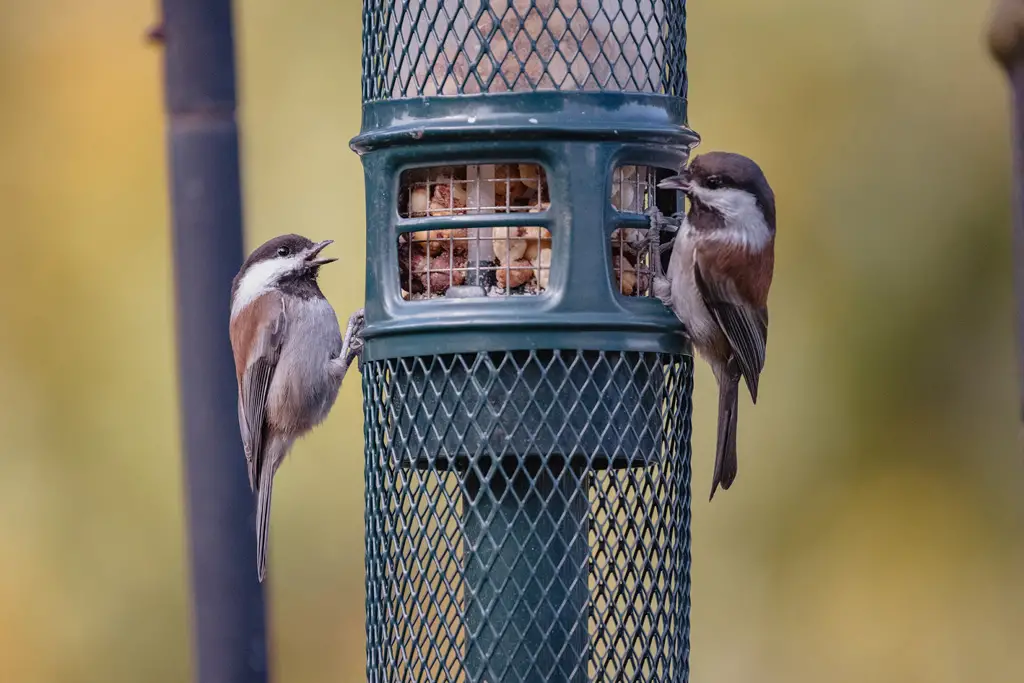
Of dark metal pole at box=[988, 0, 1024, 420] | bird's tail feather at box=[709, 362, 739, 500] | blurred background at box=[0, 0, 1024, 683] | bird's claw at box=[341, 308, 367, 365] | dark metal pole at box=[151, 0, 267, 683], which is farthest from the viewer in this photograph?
blurred background at box=[0, 0, 1024, 683]

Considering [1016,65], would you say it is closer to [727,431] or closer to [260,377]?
[727,431]

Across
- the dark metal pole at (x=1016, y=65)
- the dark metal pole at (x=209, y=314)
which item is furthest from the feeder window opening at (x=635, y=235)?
the dark metal pole at (x=1016, y=65)

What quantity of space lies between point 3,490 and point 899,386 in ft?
13.1

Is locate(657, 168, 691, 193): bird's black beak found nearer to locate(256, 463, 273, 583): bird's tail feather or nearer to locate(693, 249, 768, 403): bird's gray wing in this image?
locate(693, 249, 768, 403): bird's gray wing

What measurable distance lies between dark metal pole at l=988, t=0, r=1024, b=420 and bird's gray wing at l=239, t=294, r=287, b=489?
3.98m

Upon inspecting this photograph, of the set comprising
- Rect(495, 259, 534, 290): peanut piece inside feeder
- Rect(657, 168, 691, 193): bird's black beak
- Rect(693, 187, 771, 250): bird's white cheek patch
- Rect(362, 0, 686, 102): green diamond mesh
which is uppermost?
Rect(362, 0, 686, 102): green diamond mesh

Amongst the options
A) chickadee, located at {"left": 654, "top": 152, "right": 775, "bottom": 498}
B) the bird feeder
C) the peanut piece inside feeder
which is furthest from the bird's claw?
chickadee, located at {"left": 654, "top": 152, "right": 775, "bottom": 498}

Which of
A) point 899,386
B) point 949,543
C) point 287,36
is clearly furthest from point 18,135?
point 949,543

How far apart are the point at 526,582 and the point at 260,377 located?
1902 millimetres

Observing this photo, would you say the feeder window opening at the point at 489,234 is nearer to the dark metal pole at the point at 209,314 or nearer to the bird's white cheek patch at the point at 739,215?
the bird's white cheek patch at the point at 739,215

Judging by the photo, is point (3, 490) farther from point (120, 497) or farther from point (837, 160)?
point (837, 160)

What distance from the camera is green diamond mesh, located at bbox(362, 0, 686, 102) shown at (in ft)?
12.7

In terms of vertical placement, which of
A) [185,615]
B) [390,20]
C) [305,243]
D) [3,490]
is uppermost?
[390,20]

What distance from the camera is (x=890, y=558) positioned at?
7.13 metres
